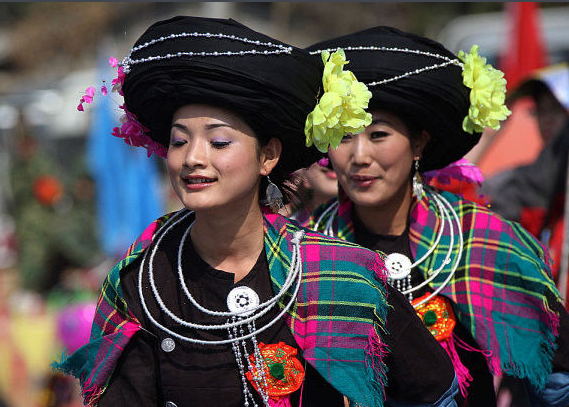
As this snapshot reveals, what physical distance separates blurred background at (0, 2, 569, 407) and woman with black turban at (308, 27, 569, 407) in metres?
0.31

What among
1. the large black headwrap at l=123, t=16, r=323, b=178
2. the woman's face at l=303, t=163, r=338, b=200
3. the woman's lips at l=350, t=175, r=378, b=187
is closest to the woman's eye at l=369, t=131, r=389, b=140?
the woman's lips at l=350, t=175, r=378, b=187

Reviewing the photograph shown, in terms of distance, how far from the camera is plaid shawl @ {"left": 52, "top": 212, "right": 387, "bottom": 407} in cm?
252

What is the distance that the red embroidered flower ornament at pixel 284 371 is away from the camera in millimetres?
2543

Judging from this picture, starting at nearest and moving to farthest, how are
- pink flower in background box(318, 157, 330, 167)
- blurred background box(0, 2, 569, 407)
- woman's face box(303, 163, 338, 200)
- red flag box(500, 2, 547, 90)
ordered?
pink flower in background box(318, 157, 330, 167) → woman's face box(303, 163, 338, 200) → blurred background box(0, 2, 569, 407) → red flag box(500, 2, 547, 90)

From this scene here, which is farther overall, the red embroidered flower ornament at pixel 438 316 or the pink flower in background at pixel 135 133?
the red embroidered flower ornament at pixel 438 316

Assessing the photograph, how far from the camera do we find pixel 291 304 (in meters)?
2.57

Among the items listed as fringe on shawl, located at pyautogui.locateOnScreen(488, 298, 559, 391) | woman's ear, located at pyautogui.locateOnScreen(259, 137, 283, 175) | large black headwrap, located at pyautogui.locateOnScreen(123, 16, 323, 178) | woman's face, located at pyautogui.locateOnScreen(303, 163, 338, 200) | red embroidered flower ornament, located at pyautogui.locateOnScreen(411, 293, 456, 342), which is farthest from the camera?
woman's face, located at pyautogui.locateOnScreen(303, 163, 338, 200)

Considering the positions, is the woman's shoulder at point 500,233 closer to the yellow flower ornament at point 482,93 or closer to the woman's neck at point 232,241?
the yellow flower ornament at point 482,93

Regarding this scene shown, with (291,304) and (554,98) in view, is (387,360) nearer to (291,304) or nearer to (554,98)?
(291,304)

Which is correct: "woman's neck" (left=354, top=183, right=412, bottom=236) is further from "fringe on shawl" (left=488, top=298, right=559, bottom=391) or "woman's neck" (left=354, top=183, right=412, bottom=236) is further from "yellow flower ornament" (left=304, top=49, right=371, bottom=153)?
"yellow flower ornament" (left=304, top=49, right=371, bottom=153)

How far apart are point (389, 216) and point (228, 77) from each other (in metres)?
1.17

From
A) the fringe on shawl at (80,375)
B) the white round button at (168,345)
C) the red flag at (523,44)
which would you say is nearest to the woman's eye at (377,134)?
the white round button at (168,345)

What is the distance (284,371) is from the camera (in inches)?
99.9

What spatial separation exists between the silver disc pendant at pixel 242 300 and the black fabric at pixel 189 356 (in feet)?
0.07
